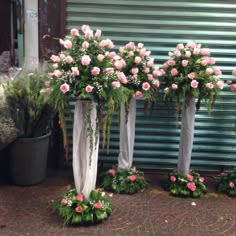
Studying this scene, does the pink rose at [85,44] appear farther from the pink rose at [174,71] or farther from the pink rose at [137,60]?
the pink rose at [174,71]

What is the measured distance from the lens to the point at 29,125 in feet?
15.0

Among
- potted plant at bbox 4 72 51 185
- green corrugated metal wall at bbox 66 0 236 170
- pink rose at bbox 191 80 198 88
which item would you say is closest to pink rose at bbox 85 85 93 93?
potted plant at bbox 4 72 51 185

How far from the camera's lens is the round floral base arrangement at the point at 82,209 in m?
3.73

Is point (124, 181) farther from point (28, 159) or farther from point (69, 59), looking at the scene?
point (69, 59)

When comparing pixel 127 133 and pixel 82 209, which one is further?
pixel 127 133

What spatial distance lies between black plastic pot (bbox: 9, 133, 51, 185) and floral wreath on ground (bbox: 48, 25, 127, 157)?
1.19 meters

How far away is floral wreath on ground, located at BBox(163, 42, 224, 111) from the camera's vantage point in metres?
4.22

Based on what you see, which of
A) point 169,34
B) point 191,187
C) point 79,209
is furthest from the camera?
point 169,34

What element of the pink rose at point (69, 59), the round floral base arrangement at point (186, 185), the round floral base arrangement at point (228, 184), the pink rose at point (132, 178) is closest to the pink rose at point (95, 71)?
the pink rose at point (69, 59)

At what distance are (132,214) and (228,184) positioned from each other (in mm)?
1498

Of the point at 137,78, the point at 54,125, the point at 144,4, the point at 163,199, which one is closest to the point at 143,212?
the point at 163,199

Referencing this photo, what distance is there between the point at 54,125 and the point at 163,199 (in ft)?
6.32

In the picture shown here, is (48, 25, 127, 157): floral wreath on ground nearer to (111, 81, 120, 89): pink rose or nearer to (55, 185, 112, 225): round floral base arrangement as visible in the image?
(111, 81, 120, 89): pink rose

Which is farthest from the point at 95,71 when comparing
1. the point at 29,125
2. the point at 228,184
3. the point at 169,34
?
the point at 228,184
